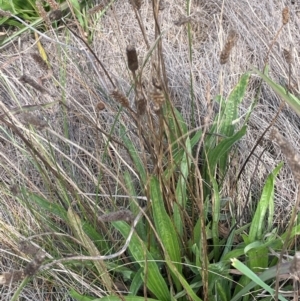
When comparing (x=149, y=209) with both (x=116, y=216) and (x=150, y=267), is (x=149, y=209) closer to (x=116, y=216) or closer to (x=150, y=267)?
(x=150, y=267)

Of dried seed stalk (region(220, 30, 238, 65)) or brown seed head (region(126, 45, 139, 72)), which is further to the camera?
dried seed stalk (region(220, 30, 238, 65))

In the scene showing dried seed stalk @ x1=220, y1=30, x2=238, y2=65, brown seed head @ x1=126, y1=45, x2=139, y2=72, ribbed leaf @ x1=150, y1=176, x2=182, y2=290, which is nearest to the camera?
brown seed head @ x1=126, y1=45, x2=139, y2=72

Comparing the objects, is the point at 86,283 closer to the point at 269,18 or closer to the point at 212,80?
the point at 212,80

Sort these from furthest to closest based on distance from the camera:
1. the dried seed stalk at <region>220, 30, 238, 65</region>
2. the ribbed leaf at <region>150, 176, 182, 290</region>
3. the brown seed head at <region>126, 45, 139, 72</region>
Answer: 1. the ribbed leaf at <region>150, 176, 182, 290</region>
2. the dried seed stalk at <region>220, 30, 238, 65</region>
3. the brown seed head at <region>126, 45, 139, 72</region>

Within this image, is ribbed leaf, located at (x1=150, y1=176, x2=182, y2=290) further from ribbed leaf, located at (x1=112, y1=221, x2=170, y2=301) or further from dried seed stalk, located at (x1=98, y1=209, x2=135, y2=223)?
dried seed stalk, located at (x1=98, y1=209, x2=135, y2=223)

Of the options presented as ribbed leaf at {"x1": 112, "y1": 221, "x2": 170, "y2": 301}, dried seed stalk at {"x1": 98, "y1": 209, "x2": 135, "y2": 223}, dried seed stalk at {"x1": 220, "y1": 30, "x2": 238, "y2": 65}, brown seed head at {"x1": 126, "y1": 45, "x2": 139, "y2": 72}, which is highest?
brown seed head at {"x1": 126, "y1": 45, "x2": 139, "y2": 72}

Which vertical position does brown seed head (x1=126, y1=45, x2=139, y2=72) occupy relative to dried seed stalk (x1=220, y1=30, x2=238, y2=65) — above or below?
above

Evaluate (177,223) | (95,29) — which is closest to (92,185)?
(177,223)

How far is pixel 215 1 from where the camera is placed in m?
1.63

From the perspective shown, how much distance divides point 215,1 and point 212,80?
1.32ft

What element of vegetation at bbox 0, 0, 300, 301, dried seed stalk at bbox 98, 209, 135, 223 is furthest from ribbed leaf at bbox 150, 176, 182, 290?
dried seed stalk at bbox 98, 209, 135, 223

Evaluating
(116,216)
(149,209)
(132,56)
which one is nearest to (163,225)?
(149,209)

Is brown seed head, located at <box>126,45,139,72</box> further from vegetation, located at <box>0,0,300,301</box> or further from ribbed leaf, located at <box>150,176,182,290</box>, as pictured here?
ribbed leaf, located at <box>150,176,182,290</box>

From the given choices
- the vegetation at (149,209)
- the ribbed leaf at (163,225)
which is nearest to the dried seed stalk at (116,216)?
the vegetation at (149,209)
